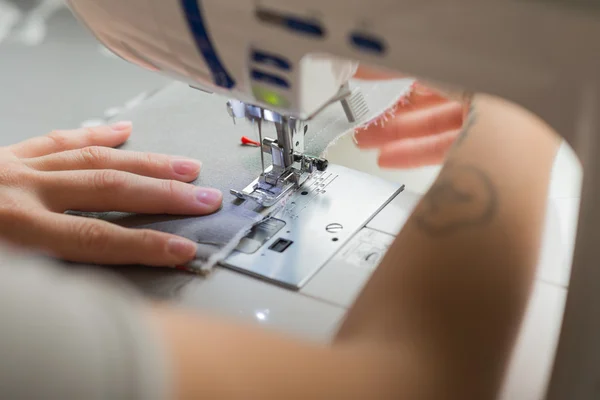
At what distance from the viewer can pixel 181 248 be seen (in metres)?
0.93

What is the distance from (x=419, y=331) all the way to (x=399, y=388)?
6 centimetres

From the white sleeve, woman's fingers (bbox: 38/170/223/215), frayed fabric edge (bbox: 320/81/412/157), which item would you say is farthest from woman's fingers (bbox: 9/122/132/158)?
the white sleeve

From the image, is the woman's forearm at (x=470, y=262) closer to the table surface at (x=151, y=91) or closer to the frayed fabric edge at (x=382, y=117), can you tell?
the table surface at (x=151, y=91)

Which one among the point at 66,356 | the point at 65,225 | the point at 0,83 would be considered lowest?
the point at 66,356

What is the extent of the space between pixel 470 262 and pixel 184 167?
607mm

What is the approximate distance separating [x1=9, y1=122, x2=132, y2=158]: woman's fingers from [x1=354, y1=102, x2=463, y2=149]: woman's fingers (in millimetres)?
410

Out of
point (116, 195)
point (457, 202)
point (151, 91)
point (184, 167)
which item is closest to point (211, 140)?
point (184, 167)

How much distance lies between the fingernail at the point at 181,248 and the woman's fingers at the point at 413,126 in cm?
36

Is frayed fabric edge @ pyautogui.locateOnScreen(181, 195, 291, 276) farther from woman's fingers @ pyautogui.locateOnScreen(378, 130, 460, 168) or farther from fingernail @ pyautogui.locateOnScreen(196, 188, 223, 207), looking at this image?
woman's fingers @ pyautogui.locateOnScreen(378, 130, 460, 168)

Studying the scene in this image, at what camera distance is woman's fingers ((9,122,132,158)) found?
1148mm

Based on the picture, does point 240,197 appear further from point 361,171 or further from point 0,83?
point 0,83

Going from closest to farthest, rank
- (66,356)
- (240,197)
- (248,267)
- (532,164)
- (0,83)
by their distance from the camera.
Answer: (66,356)
(532,164)
(248,267)
(240,197)
(0,83)

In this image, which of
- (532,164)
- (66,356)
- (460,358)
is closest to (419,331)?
(460,358)

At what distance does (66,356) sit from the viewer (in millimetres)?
353
